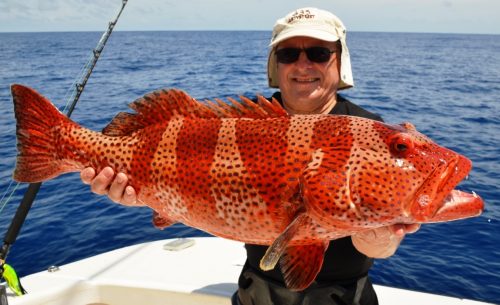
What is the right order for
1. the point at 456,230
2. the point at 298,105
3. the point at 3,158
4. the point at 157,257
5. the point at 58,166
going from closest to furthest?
1. the point at 58,166
2. the point at 298,105
3. the point at 157,257
4. the point at 456,230
5. the point at 3,158

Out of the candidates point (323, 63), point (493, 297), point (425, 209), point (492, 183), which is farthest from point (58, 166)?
point (492, 183)

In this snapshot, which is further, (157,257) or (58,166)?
(157,257)

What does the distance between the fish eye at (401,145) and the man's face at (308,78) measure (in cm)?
111

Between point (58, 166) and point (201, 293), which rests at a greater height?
point (58, 166)

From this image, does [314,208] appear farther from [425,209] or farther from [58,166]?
[58,166]

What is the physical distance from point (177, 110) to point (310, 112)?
1.19 m

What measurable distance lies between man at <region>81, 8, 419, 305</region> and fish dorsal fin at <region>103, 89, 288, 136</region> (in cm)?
38

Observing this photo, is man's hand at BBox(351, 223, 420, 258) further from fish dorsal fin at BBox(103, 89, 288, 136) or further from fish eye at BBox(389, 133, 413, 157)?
fish dorsal fin at BBox(103, 89, 288, 136)

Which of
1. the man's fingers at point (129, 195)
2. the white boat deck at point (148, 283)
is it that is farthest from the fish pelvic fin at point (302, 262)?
the white boat deck at point (148, 283)

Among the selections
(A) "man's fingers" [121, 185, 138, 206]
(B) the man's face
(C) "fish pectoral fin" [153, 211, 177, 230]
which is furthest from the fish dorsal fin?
(C) "fish pectoral fin" [153, 211, 177, 230]

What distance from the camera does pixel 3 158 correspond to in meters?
13.2

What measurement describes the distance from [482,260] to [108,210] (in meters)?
8.74

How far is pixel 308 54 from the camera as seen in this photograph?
331cm

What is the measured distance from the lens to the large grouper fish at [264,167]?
2256 mm
